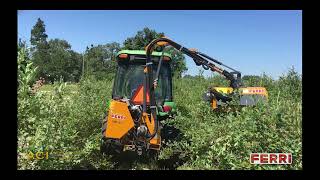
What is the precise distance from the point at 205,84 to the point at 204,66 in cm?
449

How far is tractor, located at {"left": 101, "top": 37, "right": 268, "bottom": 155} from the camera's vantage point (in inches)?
272

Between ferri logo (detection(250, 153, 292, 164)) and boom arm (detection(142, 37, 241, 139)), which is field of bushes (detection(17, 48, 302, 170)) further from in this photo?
boom arm (detection(142, 37, 241, 139))

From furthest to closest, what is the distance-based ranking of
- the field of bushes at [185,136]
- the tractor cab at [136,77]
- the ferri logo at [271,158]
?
the tractor cab at [136,77] < the field of bushes at [185,136] < the ferri logo at [271,158]

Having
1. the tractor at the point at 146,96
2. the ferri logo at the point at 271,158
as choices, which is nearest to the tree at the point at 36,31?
the tractor at the point at 146,96

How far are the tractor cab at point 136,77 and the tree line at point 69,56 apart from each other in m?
0.42

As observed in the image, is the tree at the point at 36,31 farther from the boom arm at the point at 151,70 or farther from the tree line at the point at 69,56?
the boom arm at the point at 151,70

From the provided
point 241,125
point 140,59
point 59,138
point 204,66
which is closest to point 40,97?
point 59,138

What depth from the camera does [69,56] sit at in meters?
16.6

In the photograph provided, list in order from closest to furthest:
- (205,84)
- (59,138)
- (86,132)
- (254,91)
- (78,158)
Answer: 1. (59,138)
2. (78,158)
3. (254,91)
4. (86,132)
5. (205,84)

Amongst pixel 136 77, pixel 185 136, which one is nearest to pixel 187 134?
pixel 185 136

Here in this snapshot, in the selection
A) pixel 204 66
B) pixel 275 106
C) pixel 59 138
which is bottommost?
pixel 59 138

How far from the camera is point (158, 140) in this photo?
23.1ft

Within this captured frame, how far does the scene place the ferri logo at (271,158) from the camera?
4.45 metres
